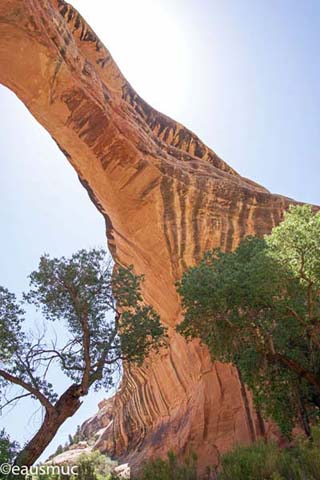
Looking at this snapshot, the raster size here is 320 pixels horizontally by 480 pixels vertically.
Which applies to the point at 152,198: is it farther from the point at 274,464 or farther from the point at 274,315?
the point at 274,464

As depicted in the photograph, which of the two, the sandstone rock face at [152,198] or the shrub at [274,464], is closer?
the shrub at [274,464]

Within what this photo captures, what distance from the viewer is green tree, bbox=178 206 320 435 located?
12320 millimetres

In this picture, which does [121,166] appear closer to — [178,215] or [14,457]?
[178,215]

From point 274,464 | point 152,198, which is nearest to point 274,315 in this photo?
point 274,464

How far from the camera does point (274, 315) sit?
41.8 ft

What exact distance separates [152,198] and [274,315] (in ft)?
28.6

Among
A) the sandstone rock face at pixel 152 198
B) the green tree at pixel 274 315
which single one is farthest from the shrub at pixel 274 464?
the sandstone rock face at pixel 152 198

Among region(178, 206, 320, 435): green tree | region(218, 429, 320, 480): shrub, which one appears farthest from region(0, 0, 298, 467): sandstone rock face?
region(218, 429, 320, 480): shrub

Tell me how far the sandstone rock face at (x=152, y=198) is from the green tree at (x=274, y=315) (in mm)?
4204

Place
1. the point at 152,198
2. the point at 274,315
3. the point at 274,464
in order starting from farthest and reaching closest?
the point at 152,198 < the point at 274,315 < the point at 274,464

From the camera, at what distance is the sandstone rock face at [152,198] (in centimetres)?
1683

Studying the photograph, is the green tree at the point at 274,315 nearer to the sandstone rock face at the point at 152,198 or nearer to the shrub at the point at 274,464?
the shrub at the point at 274,464

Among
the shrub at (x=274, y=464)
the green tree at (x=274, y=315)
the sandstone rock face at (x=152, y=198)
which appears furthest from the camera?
the sandstone rock face at (x=152, y=198)

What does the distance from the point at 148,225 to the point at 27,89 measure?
7.63m
